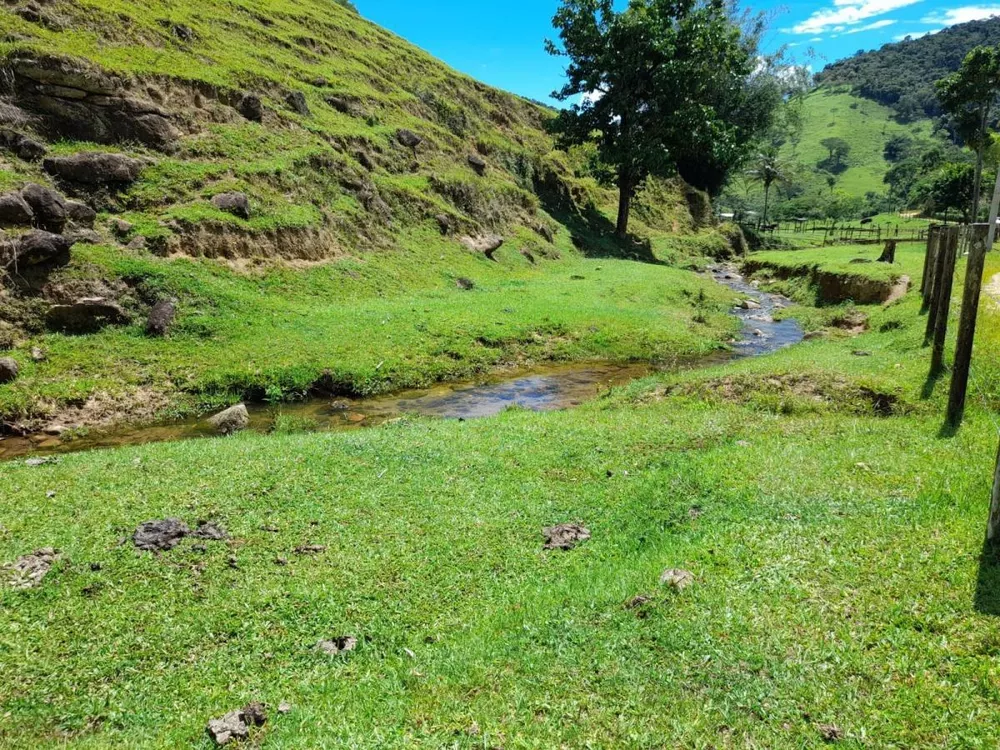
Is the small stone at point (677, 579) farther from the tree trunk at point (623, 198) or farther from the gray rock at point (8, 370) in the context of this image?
the tree trunk at point (623, 198)

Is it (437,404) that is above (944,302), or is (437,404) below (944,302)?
below

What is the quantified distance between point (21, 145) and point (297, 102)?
15383mm

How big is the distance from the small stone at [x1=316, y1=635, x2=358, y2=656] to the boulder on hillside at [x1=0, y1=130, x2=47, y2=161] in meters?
23.2

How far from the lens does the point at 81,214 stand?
67.8 ft

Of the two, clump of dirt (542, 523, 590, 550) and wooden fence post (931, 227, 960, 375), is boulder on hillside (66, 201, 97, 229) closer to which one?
clump of dirt (542, 523, 590, 550)

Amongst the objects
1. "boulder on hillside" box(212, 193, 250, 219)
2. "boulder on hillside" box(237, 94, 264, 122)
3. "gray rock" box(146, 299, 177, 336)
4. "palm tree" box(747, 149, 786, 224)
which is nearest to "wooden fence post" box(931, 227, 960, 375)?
"gray rock" box(146, 299, 177, 336)

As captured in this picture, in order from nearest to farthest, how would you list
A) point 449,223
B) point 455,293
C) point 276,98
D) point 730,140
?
point 455,293 < point 276,98 < point 449,223 < point 730,140

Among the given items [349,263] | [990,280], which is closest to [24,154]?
[349,263]

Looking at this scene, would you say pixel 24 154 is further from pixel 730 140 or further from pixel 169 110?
pixel 730 140

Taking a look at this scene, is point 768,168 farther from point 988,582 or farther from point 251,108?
point 988,582

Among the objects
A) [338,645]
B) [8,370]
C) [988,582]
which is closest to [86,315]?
[8,370]

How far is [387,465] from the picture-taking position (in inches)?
445

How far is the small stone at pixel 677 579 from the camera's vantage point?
22.1 feet

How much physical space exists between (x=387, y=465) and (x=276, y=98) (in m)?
29.1
